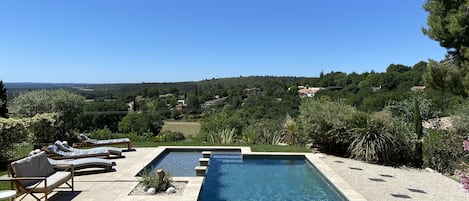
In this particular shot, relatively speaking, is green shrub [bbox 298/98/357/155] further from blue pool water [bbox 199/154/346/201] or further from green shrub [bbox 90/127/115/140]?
green shrub [bbox 90/127/115/140]

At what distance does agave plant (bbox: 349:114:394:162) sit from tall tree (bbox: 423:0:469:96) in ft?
6.11

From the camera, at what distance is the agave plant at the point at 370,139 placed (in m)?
9.05

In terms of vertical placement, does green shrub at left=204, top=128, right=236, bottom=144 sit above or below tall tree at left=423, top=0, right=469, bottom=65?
below

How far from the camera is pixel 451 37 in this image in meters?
8.38

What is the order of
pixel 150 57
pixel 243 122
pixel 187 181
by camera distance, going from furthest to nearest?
pixel 150 57 < pixel 243 122 < pixel 187 181

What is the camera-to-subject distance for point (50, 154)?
26.3 feet

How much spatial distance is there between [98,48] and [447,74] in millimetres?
22661

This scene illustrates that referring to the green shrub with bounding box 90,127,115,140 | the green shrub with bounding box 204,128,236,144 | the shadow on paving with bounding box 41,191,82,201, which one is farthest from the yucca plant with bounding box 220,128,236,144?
the shadow on paving with bounding box 41,191,82,201

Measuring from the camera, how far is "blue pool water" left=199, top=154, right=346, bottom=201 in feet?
20.8

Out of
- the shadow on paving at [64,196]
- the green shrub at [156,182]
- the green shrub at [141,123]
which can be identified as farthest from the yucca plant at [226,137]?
the shadow on paving at [64,196]

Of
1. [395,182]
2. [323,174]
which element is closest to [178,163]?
[323,174]

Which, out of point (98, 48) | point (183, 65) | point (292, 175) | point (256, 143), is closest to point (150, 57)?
point (183, 65)

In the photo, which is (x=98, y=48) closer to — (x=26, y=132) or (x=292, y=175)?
(x=26, y=132)

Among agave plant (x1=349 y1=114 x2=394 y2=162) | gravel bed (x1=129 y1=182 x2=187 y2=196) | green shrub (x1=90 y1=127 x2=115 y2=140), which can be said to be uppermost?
agave plant (x1=349 y1=114 x2=394 y2=162)
